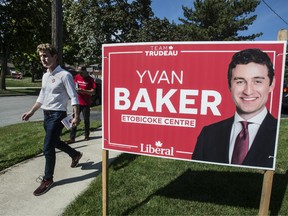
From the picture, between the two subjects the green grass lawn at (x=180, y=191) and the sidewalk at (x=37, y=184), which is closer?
the green grass lawn at (x=180, y=191)

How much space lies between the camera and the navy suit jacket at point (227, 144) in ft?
9.05

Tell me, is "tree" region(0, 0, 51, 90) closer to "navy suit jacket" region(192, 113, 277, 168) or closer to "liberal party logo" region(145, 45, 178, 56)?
"liberal party logo" region(145, 45, 178, 56)

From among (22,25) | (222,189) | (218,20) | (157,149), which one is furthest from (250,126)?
(218,20)

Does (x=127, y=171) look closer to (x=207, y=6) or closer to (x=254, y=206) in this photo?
(x=254, y=206)

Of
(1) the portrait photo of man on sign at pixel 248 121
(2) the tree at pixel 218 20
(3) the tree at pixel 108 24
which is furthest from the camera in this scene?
(2) the tree at pixel 218 20

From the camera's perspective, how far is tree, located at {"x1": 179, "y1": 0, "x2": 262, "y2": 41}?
118ft

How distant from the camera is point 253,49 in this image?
2.68 meters

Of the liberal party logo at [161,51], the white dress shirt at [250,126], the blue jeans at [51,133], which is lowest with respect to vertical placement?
the blue jeans at [51,133]

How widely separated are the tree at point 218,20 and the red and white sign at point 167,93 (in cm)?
3387

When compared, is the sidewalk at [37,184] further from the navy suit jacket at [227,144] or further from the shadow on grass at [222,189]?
the navy suit jacket at [227,144]

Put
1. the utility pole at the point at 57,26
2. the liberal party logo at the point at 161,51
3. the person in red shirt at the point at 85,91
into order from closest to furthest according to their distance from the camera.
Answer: the liberal party logo at the point at 161,51 → the person in red shirt at the point at 85,91 → the utility pole at the point at 57,26

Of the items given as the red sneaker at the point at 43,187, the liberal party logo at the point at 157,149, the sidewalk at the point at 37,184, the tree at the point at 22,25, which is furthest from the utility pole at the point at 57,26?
the tree at the point at 22,25

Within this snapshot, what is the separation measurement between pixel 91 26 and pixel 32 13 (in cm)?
883

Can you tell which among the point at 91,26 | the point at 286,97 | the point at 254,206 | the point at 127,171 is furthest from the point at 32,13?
the point at 254,206
